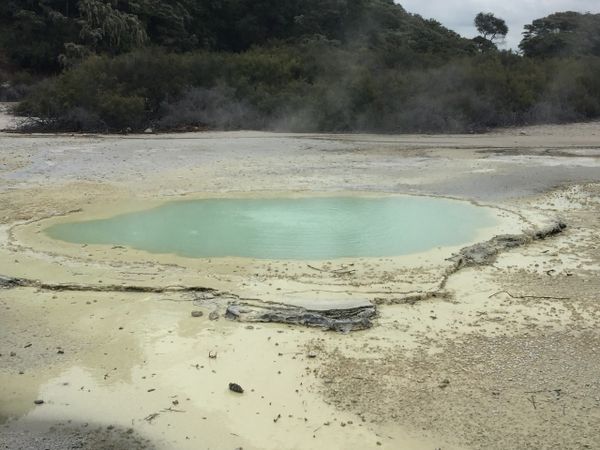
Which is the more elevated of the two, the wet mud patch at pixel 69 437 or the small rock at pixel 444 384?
the small rock at pixel 444 384

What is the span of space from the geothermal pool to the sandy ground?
40cm

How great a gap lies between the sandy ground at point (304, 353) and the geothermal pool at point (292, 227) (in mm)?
397

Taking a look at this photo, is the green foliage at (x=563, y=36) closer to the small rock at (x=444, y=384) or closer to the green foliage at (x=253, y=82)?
the green foliage at (x=253, y=82)

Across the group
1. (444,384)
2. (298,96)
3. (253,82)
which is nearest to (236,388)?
(444,384)

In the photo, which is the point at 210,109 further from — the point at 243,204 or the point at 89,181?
the point at 243,204

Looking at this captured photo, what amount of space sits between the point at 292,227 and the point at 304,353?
3834 millimetres

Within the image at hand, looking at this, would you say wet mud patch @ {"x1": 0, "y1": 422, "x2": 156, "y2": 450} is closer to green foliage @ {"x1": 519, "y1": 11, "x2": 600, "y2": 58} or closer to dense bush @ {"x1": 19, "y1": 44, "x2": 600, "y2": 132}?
dense bush @ {"x1": 19, "y1": 44, "x2": 600, "y2": 132}

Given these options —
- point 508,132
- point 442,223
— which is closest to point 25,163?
point 442,223

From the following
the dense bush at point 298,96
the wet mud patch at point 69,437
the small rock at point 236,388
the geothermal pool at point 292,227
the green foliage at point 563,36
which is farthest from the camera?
the green foliage at point 563,36

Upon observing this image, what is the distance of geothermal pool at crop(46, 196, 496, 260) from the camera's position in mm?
7906

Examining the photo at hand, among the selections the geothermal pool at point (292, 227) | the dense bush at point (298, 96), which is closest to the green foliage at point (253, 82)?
the dense bush at point (298, 96)

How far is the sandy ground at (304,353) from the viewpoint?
4.20 meters

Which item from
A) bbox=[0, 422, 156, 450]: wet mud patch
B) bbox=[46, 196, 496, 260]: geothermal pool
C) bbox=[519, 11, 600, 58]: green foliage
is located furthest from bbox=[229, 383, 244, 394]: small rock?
bbox=[519, 11, 600, 58]: green foliage

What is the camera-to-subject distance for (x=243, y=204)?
10.3 m
